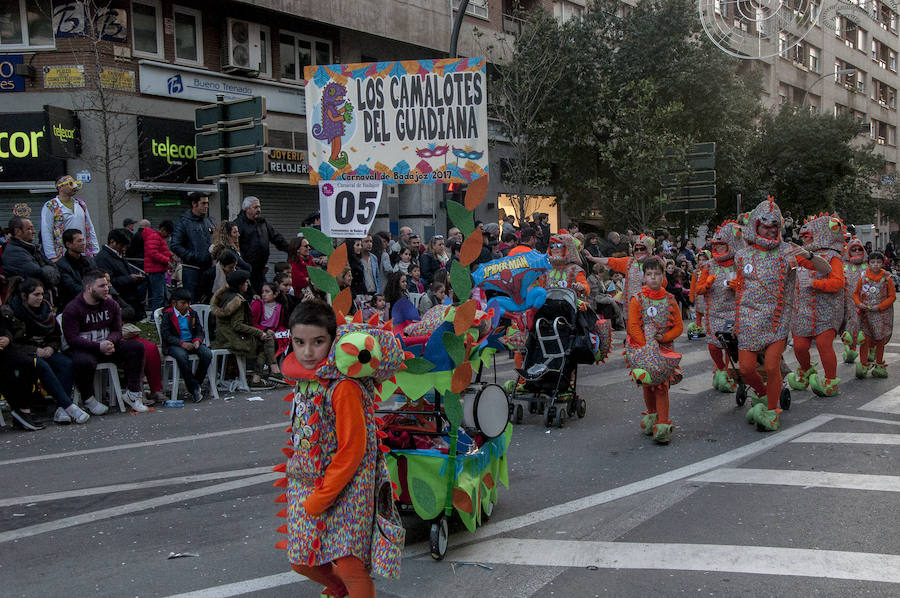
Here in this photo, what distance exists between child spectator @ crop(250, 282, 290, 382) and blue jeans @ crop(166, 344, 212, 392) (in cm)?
79

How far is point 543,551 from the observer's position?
4.97 meters

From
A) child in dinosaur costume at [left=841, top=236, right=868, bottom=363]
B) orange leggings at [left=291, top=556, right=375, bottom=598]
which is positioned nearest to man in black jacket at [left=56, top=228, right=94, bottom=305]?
orange leggings at [left=291, top=556, right=375, bottom=598]

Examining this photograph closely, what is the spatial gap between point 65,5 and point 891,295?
17.4 m

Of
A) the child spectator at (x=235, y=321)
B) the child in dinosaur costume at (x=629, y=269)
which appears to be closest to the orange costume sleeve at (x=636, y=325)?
the child in dinosaur costume at (x=629, y=269)

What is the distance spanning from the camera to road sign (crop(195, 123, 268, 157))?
34.4 feet

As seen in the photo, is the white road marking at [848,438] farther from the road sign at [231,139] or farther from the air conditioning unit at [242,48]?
the air conditioning unit at [242,48]

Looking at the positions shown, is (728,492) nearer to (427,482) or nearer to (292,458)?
(427,482)

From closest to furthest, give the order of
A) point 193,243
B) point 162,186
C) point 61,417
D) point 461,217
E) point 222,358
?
point 461,217 → point 61,417 → point 222,358 → point 193,243 → point 162,186

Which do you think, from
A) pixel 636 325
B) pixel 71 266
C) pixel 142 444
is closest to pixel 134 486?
pixel 142 444

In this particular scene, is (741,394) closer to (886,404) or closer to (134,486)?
(886,404)

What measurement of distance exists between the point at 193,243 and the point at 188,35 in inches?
422

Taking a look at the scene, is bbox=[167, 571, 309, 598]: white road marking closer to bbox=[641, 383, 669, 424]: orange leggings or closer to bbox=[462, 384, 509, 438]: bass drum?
bbox=[462, 384, 509, 438]: bass drum

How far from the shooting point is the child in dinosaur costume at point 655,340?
7340mm

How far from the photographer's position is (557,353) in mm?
8453
